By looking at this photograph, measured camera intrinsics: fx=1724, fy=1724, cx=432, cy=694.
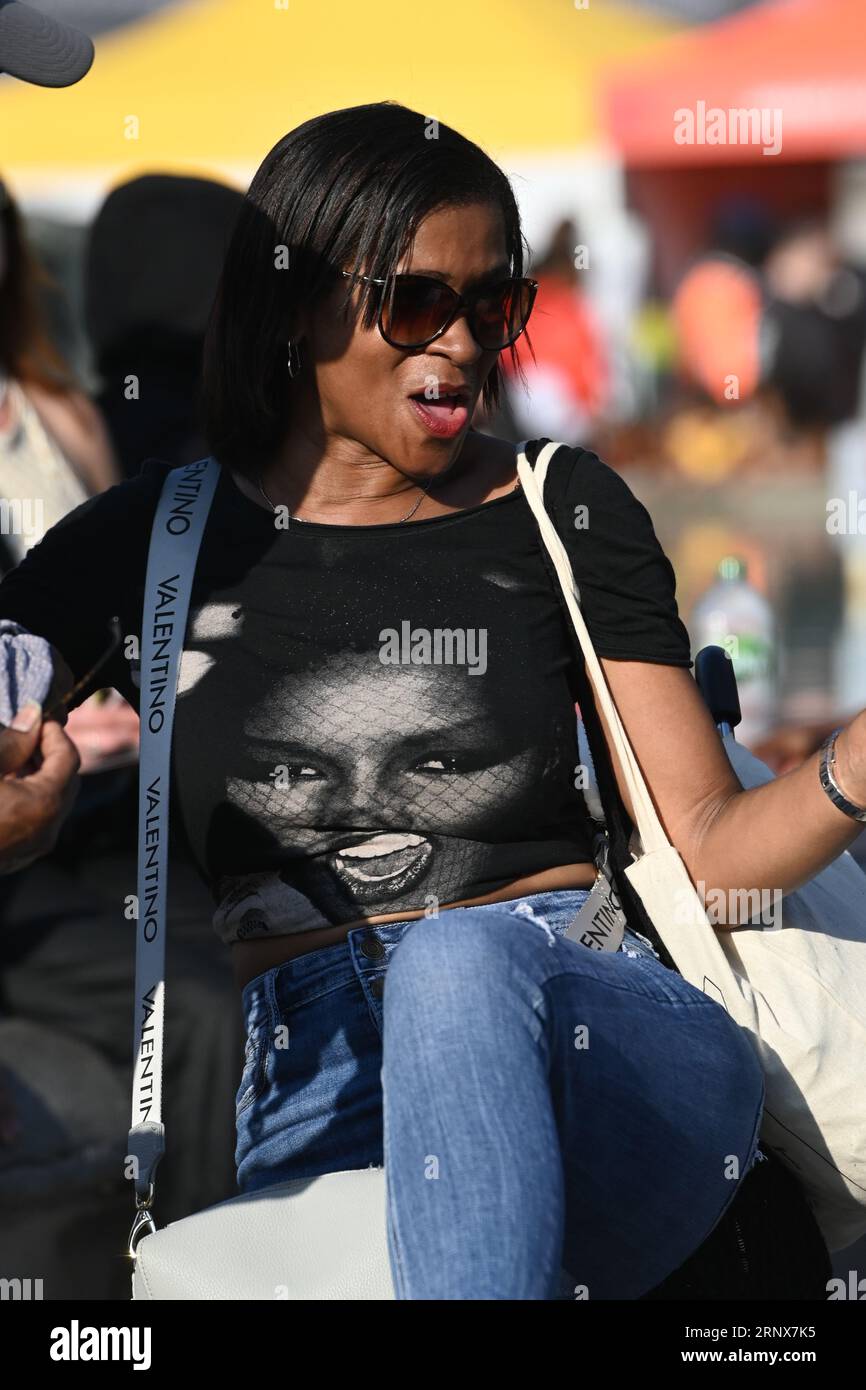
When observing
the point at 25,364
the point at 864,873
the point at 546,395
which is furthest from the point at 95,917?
the point at 546,395

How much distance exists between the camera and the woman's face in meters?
2.14

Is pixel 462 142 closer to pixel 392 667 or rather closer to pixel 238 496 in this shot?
pixel 238 496

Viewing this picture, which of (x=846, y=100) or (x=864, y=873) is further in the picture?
(x=846, y=100)

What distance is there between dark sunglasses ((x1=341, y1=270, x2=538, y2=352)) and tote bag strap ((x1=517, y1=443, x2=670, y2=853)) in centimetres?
16

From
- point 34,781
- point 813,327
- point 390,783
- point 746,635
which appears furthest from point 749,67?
point 34,781

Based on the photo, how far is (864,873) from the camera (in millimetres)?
2234

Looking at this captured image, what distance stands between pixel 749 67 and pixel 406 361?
5.10m

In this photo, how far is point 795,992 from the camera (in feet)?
6.40

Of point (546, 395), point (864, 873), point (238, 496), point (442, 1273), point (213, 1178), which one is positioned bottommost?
point (213, 1178)

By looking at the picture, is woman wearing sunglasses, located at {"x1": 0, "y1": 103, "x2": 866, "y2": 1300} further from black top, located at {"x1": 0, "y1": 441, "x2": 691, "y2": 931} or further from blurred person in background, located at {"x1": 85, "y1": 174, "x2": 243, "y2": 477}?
blurred person in background, located at {"x1": 85, "y1": 174, "x2": 243, "y2": 477}

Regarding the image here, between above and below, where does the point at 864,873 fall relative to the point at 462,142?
below

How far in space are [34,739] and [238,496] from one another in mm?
684

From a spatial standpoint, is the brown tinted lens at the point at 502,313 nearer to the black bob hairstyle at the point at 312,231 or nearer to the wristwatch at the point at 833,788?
the black bob hairstyle at the point at 312,231

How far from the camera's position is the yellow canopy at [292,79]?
6.47 m
